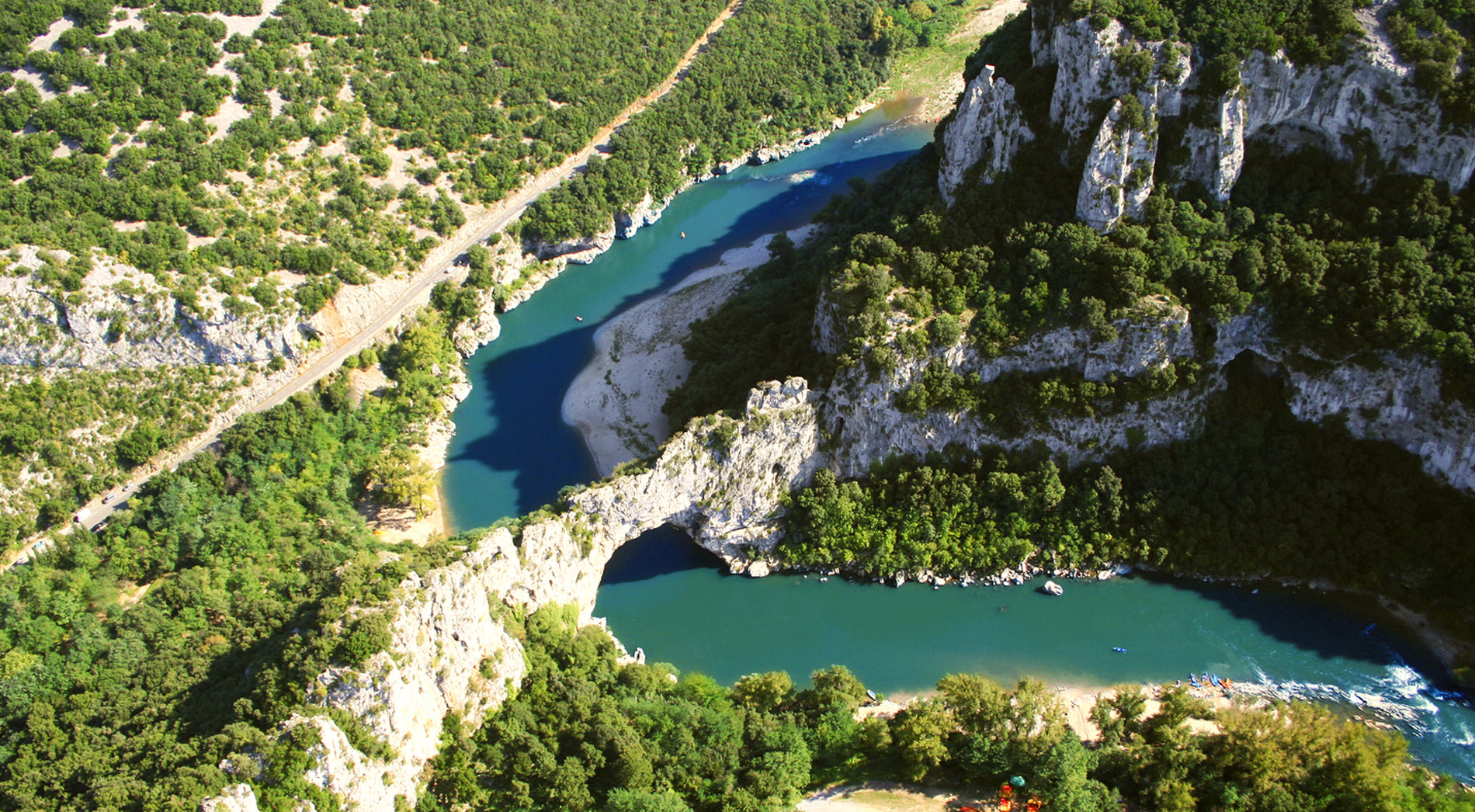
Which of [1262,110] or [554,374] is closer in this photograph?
[1262,110]

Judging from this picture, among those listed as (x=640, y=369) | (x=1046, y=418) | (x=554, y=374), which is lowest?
(x=1046, y=418)

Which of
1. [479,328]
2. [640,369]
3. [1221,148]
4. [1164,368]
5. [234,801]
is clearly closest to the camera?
[234,801]

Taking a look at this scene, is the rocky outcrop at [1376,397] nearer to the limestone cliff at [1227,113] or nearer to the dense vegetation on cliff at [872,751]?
the limestone cliff at [1227,113]

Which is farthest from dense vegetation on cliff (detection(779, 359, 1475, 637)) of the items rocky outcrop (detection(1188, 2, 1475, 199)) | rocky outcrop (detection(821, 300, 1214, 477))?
rocky outcrop (detection(1188, 2, 1475, 199))

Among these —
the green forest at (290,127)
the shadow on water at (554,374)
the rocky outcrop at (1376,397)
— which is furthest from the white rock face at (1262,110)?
the green forest at (290,127)

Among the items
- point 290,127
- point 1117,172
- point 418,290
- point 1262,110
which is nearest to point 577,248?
point 418,290

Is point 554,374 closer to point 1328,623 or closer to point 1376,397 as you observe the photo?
point 1328,623

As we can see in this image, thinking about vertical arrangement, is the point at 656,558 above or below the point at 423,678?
above

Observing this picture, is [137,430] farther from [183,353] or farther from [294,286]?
[294,286]
